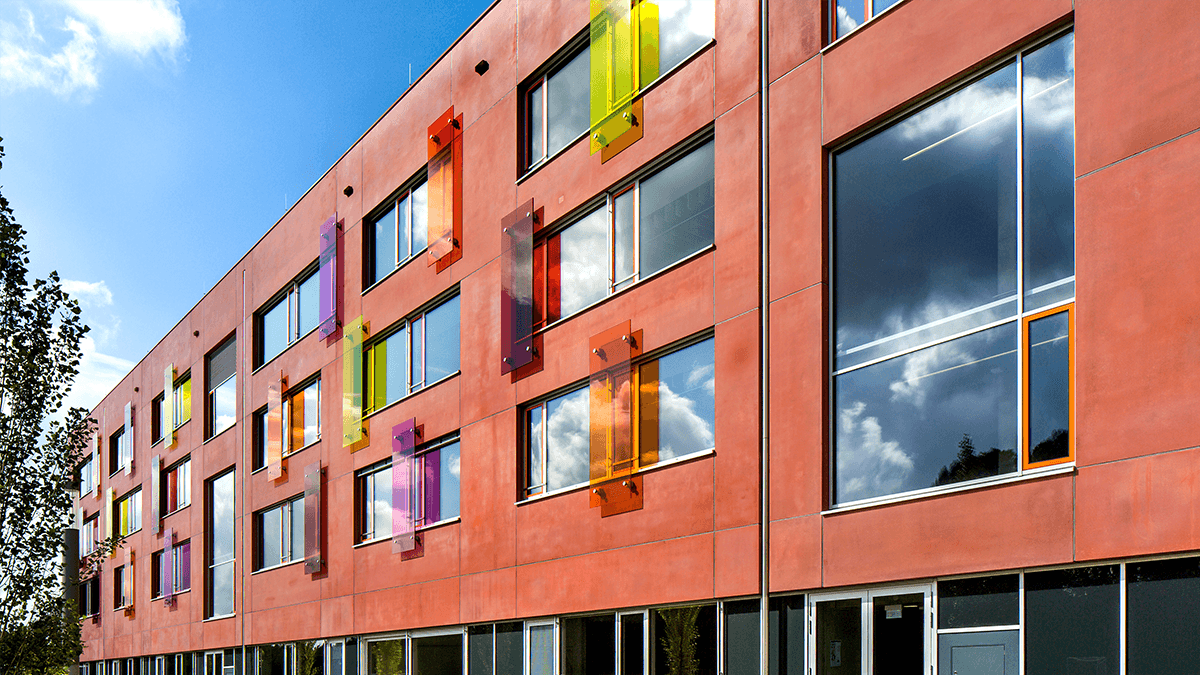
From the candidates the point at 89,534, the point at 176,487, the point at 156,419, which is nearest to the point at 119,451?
the point at 89,534

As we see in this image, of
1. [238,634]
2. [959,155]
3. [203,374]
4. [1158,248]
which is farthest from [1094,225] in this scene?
[203,374]

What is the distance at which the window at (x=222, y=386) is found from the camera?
35.7 m

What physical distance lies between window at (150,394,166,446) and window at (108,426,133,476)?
3.88 metres

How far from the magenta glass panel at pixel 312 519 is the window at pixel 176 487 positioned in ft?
41.5

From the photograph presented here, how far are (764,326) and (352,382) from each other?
1484 cm

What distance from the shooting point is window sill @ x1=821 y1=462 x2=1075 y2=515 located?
1057cm

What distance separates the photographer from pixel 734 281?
49.4 feet

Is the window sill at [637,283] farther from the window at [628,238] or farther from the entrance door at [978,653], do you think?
the entrance door at [978,653]

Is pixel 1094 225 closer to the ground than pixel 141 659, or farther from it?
farther from it

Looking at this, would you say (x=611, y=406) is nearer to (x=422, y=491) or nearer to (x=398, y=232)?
(x=422, y=491)

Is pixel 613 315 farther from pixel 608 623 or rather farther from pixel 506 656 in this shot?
pixel 506 656

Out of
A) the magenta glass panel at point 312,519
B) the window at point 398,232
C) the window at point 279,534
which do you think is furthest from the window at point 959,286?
the window at point 279,534

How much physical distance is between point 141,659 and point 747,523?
37.8 meters

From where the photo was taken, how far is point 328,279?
28.5 metres
